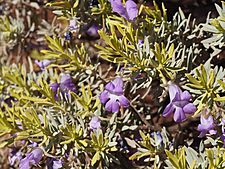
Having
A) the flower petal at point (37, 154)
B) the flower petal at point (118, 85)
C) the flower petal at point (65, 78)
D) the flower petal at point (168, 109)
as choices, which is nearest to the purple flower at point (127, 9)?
the flower petal at point (118, 85)

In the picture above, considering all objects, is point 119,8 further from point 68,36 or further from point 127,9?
point 68,36

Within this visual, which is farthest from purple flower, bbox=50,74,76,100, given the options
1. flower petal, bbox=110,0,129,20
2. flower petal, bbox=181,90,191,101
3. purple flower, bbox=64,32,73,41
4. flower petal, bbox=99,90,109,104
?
flower petal, bbox=181,90,191,101

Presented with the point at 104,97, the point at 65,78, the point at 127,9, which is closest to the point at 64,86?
the point at 65,78

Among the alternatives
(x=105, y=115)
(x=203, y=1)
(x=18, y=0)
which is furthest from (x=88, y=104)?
(x=18, y=0)

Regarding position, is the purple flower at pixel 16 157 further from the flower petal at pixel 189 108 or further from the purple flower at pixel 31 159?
the flower petal at pixel 189 108

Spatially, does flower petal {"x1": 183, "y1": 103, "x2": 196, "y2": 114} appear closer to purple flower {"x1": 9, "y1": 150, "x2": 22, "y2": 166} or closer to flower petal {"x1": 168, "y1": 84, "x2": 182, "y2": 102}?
flower petal {"x1": 168, "y1": 84, "x2": 182, "y2": 102}
